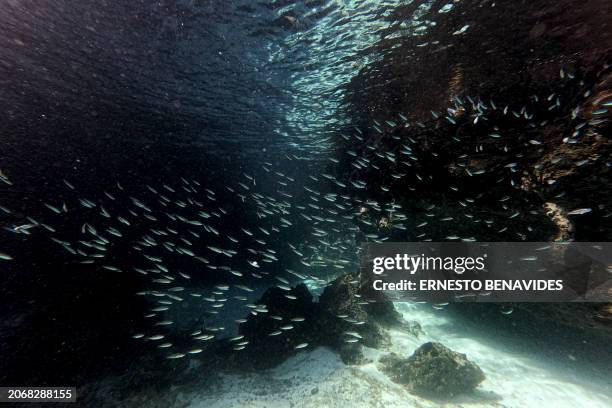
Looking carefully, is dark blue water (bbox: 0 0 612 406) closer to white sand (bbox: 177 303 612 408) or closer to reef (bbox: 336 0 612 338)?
reef (bbox: 336 0 612 338)

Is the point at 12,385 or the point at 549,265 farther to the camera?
the point at 12,385

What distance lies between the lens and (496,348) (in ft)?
44.1

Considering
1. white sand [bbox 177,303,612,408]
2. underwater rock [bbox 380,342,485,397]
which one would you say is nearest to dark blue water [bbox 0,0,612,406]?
white sand [bbox 177,303,612,408]

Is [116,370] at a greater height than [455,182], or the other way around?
[455,182]

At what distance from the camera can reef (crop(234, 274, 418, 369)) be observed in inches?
462

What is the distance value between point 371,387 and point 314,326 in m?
3.54

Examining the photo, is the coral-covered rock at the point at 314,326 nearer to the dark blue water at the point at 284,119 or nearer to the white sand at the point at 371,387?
the white sand at the point at 371,387

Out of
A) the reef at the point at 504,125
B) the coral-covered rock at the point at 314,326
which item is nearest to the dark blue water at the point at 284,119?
the reef at the point at 504,125

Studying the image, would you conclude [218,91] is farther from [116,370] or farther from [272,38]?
[116,370]

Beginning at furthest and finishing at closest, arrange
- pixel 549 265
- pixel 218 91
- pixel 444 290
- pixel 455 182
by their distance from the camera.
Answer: pixel 218 91, pixel 444 290, pixel 455 182, pixel 549 265

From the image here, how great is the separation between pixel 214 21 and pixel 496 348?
17.5 metres

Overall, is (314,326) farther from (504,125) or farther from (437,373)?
(504,125)

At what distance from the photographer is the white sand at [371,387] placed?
9.26m

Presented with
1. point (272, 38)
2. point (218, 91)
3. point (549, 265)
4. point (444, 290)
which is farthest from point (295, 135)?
point (549, 265)
